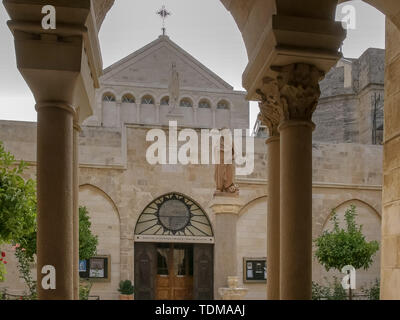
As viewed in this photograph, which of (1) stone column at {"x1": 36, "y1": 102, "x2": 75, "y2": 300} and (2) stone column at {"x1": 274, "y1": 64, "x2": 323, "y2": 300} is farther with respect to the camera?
(2) stone column at {"x1": 274, "y1": 64, "x2": 323, "y2": 300}

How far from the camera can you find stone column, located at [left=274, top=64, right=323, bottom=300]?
3.40 m

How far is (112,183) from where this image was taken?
13.9 meters

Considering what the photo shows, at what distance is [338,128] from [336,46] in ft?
59.4

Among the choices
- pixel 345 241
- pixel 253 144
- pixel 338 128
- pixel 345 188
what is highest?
pixel 338 128

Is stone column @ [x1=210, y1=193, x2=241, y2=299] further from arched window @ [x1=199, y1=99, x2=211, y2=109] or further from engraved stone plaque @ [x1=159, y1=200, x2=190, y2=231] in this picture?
arched window @ [x1=199, y1=99, x2=211, y2=109]

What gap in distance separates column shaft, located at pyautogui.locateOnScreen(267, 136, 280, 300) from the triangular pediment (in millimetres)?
19063

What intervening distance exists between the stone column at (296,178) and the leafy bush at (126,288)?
10.3 meters

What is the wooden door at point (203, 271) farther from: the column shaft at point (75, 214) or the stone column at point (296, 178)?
the stone column at point (296, 178)

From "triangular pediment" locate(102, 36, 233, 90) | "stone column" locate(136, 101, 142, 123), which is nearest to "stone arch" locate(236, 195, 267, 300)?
"stone column" locate(136, 101, 142, 123)

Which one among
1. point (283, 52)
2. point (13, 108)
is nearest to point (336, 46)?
point (283, 52)

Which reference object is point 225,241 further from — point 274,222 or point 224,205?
point 274,222

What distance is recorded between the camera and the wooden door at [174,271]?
14.5 metres

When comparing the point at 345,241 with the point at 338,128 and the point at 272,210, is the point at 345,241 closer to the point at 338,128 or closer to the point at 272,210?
the point at 272,210

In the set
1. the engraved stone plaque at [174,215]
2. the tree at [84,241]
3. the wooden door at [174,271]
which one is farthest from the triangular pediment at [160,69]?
the tree at [84,241]
